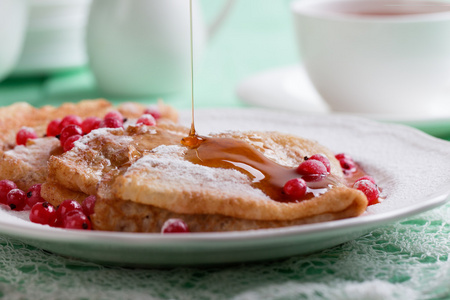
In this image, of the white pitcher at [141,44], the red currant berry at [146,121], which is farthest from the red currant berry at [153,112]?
the white pitcher at [141,44]

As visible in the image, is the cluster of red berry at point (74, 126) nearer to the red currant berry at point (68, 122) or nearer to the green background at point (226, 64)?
the red currant berry at point (68, 122)

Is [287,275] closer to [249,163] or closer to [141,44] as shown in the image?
[249,163]

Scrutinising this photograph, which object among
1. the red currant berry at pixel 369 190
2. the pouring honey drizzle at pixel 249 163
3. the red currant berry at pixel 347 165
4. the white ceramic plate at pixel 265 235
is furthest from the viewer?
the red currant berry at pixel 347 165

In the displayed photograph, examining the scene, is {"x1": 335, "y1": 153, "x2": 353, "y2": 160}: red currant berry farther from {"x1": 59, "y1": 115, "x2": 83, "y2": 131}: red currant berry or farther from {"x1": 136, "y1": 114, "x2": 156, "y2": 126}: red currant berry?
{"x1": 59, "y1": 115, "x2": 83, "y2": 131}: red currant berry

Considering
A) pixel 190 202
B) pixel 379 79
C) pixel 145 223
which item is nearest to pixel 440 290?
pixel 190 202

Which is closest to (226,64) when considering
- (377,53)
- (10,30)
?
(10,30)

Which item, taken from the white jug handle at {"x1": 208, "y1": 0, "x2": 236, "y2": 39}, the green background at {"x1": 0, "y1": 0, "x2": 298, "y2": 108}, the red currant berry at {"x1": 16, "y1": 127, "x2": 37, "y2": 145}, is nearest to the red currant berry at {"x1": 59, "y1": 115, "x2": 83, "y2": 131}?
the red currant berry at {"x1": 16, "y1": 127, "x2": 37, "y2": 145}

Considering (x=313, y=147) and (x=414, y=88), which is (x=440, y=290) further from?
(x=414, y=88)
